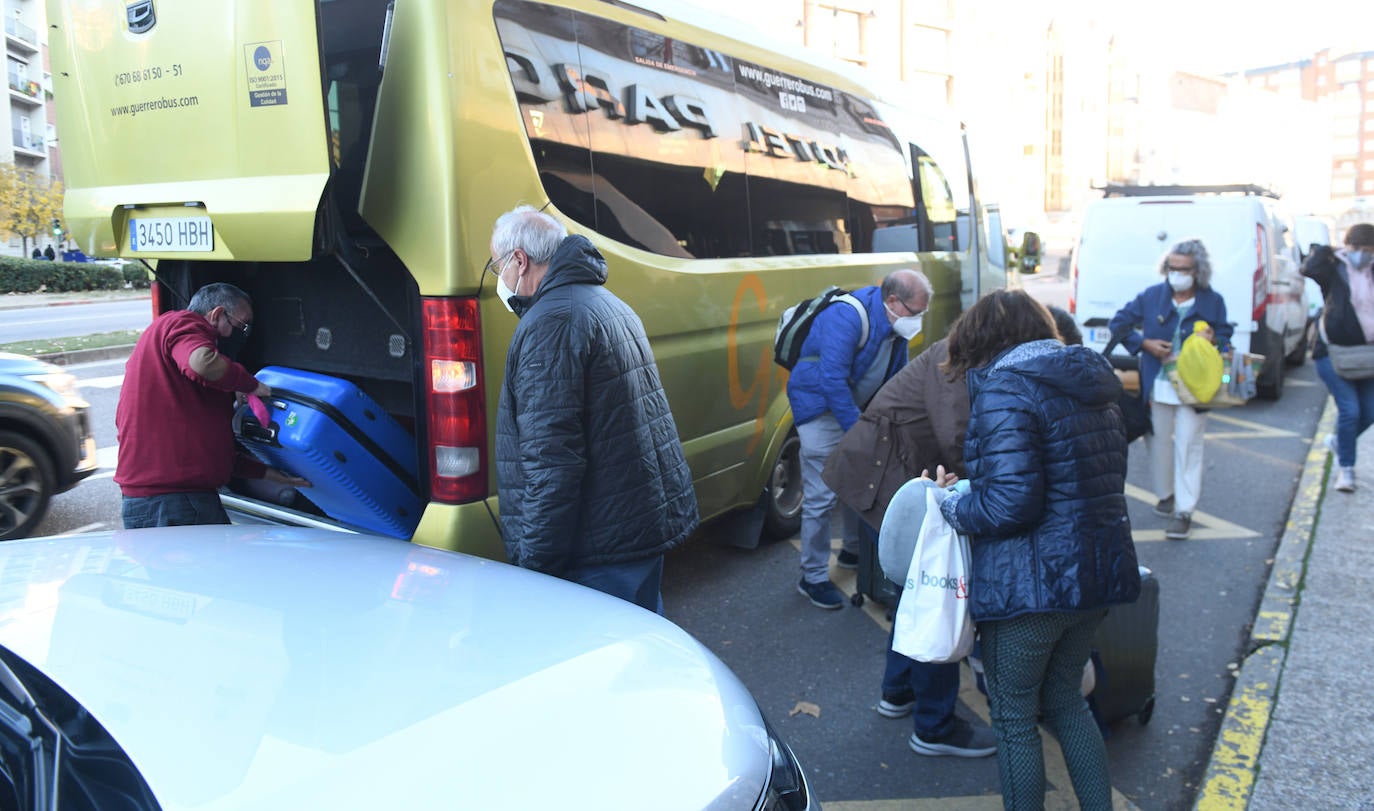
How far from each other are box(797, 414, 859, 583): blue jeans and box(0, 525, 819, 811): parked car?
7.76 feet

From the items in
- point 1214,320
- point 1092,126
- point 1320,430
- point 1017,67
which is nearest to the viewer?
point 1214,320

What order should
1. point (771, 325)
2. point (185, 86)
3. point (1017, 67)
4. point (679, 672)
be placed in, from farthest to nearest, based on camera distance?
point (1017, 67) < point (771, 325) < point (185, 86) < point (679, 672)

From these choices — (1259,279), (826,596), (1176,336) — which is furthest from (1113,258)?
(826,596)

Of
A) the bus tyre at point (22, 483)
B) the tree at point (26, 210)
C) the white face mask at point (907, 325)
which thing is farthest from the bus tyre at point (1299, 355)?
the tree at point (26, 210)

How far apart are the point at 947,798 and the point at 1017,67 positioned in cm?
5747

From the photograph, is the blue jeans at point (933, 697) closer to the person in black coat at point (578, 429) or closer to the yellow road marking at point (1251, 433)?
the person in black coat at point (578, 429)

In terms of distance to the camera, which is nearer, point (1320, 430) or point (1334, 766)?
point (1334, 766)

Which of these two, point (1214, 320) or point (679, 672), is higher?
point (1214, 320)

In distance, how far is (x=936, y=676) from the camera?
3.32 metres

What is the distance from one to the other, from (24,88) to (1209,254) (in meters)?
37.6

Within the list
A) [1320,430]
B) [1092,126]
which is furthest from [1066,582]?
[1092,126]

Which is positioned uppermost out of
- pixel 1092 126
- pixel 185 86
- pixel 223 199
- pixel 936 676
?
pixel 1092 126

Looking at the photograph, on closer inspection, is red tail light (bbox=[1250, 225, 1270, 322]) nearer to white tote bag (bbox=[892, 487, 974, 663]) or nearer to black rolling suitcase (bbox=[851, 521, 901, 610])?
black rolling suitcase (bbox=[851, 521, 901, 610])

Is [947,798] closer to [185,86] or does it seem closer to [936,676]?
[936,676]
